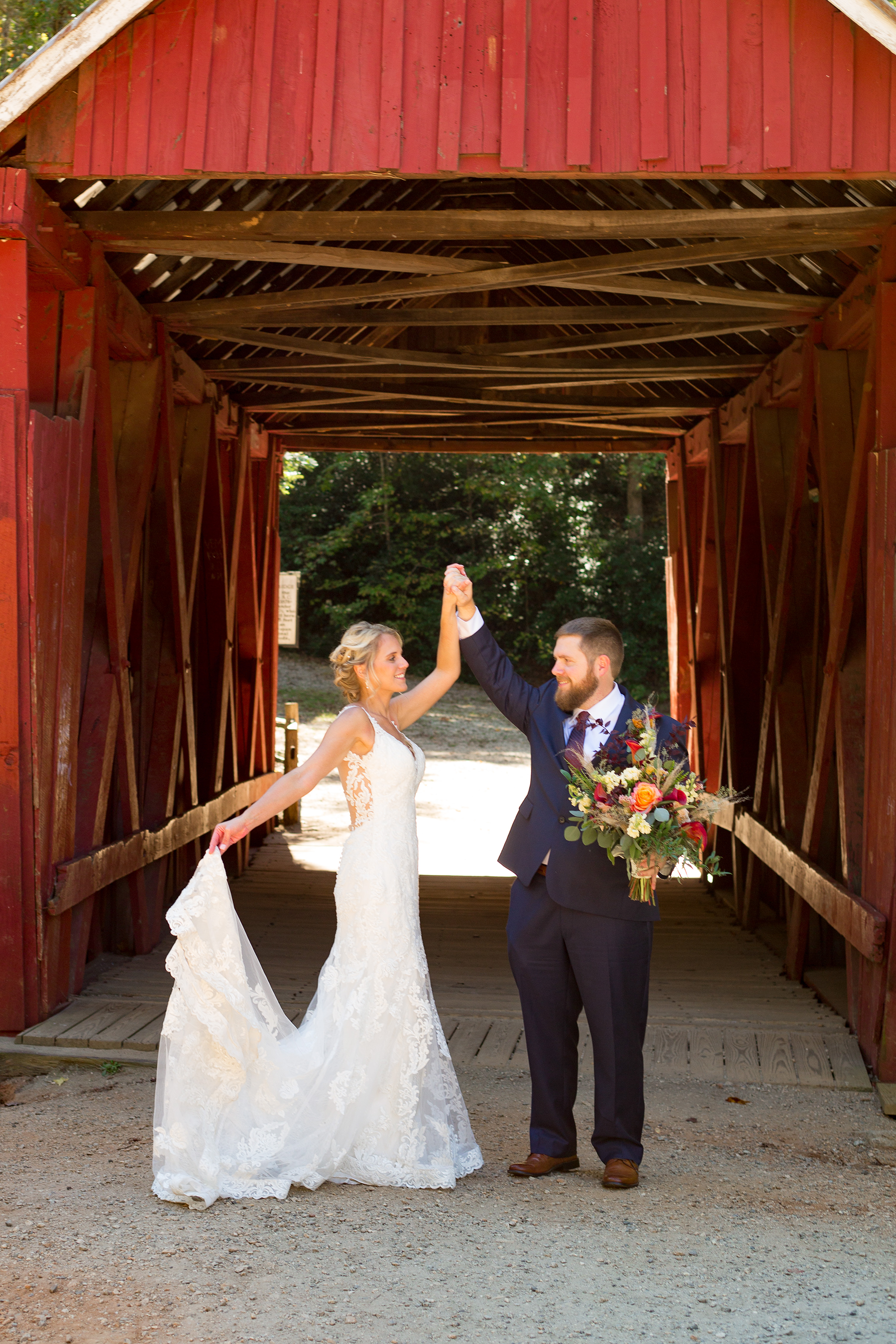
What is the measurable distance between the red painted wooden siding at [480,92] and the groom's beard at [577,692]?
2.15m

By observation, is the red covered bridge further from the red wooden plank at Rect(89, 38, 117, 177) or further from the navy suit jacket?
the navy suit jacket

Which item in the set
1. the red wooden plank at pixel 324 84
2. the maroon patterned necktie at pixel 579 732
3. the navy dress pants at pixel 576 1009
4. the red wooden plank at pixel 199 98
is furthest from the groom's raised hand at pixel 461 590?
the red wooden plank at pixel 199 98

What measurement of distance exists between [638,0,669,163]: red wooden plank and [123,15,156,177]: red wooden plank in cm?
180

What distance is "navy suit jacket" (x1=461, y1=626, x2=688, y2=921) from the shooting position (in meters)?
3.97

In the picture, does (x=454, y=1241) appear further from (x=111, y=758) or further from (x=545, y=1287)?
(x=111, y=758)

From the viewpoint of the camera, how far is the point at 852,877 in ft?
18.6

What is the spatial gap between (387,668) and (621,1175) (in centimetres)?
182

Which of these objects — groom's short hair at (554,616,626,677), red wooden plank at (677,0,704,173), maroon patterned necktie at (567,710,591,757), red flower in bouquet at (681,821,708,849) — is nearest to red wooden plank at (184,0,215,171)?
red wooden plank at (677,0,704,173)

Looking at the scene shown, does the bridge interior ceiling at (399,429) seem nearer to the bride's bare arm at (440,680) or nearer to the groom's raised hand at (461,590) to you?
the bride's bare arm at (440,680)

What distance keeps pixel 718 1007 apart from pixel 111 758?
333 centimetres

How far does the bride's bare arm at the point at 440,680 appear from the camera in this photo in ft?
14.5

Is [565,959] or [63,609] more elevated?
[63,609]

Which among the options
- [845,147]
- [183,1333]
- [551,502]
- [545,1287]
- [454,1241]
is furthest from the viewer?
[551,502]

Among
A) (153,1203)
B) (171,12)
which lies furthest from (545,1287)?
(171,12)
